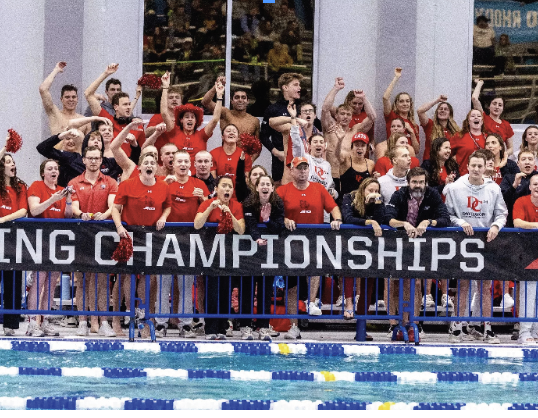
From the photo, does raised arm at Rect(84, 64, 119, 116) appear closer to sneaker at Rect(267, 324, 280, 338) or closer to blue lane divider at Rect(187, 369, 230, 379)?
sneaker at Rect(267, 324, 280, 338)

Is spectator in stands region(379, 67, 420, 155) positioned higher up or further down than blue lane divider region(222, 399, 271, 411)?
higher up

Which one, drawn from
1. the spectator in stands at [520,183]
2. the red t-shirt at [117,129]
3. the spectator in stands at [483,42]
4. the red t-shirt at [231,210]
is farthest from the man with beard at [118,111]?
the spectator in stands at [483,42]

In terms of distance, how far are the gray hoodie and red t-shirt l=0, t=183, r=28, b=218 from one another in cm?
483

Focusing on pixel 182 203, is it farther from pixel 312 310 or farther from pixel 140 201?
pixel 312 310

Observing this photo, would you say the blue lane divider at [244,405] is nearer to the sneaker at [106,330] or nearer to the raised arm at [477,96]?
the sneaker at [106,330]

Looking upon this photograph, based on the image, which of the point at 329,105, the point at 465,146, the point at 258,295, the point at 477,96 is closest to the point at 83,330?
the point at 258,295

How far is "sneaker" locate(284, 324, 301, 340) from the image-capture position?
1151 cm

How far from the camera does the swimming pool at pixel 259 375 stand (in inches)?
308

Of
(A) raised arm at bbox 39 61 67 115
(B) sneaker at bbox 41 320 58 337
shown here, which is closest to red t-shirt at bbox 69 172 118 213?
(B) sneaker at bbox 41 320 58 337

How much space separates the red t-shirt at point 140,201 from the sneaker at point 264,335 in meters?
1.72

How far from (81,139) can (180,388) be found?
5058 mm

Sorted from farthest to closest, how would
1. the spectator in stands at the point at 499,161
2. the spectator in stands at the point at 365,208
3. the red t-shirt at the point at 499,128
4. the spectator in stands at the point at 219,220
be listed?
1. the red t-shirt at the point at 499,128
2. the spectator in stands at the point at 499,161
3. the spectator in stands at the point at 365,208
4. the spectator in stands at the point at 219,220

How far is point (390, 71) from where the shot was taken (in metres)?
14.9

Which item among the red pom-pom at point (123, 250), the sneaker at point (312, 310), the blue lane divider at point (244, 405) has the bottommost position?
the blue lane divider at point (244, 405)
